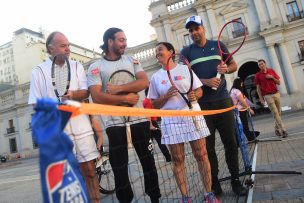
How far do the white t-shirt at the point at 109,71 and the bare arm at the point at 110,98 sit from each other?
90 mm

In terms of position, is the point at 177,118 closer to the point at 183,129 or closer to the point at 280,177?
the point at 183,129

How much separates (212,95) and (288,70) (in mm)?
25089

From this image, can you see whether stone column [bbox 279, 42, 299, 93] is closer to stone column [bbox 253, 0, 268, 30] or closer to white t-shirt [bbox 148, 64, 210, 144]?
stone column [bbox 253, 0, 268, 30]

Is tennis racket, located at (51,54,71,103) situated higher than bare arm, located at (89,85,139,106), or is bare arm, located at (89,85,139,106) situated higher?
tennis racket, located at (51,54,71,103)

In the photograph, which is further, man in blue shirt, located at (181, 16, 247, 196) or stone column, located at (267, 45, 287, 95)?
stone column, located at (267, 45, 287, 95)

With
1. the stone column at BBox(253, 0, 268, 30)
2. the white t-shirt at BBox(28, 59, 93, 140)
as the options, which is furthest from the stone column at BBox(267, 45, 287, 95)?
the white t-shirt at BBox(28, 59, 93, 140)

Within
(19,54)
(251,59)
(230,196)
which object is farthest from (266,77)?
(19,54)

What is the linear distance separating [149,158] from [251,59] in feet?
87.6

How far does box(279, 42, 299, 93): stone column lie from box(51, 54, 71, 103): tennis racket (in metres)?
26.5

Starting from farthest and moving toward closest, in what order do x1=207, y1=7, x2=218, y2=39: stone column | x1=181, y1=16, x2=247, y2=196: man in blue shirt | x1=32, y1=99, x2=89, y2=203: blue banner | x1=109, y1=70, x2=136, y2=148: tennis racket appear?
x1=207, y1=7, x2=218, y2=39: stone column
x1=181, y1=16, x2=247, y2=196: man in blue shirt
x1=109, y1=70, x2=136, y2=148: tennis racket
x1=32, y1=99, x2=89, y2=203: blue banner

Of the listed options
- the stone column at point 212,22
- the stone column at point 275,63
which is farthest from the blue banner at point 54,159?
the stone column at point 212,22

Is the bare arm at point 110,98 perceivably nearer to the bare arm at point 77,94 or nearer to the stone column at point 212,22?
the bare arm at point 77,94

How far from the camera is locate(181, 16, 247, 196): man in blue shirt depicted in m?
4.03

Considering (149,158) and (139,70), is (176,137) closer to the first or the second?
(149,158)
